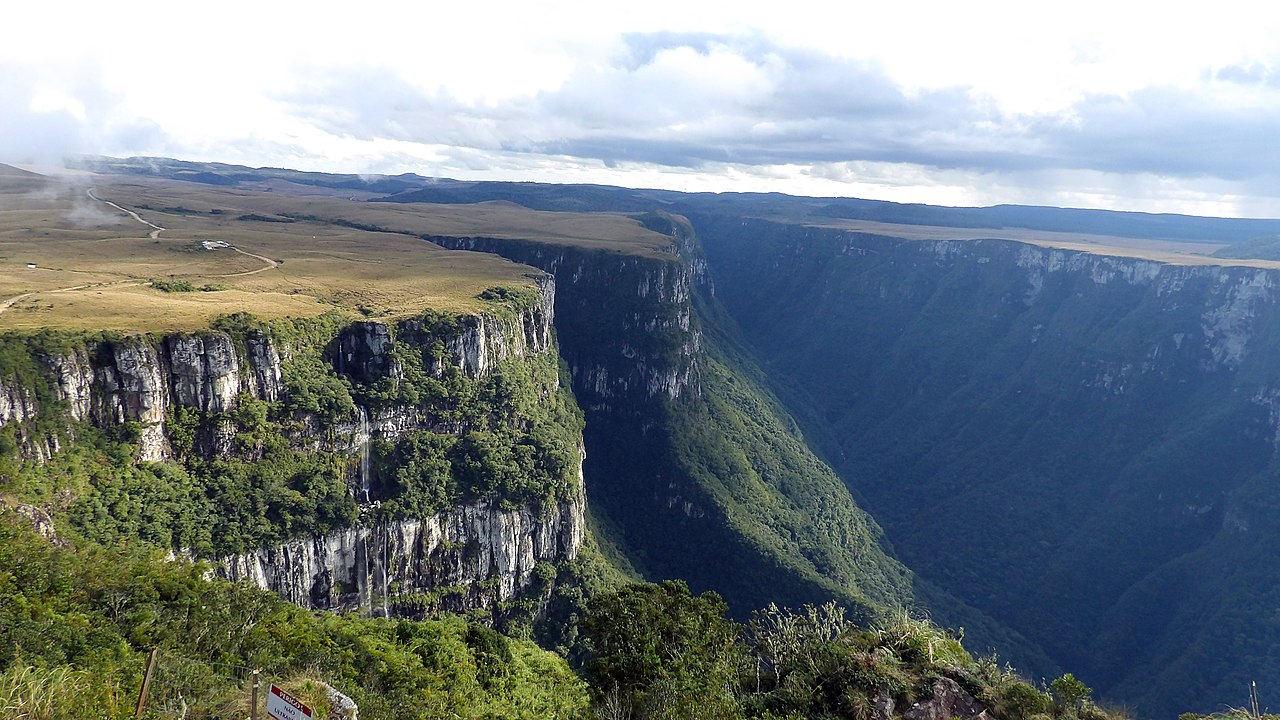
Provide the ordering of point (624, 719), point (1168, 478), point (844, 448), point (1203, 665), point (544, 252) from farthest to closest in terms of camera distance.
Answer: point (844, 448) < point (544, 252) < point (1168, 478) < point (1203, 665) < point (624, 719)

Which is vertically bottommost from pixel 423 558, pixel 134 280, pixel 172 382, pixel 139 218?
pixel 423 558

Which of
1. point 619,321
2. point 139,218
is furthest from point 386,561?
point 139,218

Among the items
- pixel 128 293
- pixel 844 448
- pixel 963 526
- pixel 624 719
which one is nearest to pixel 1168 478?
pixel 963 526

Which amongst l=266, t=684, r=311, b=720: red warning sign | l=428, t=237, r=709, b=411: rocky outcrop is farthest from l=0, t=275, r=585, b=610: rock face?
l=428, t=237, r=709, b=411: rocky outcrop

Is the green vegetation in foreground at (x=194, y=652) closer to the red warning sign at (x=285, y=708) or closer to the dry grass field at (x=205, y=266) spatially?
the red warning sign at (x=285, y=708)

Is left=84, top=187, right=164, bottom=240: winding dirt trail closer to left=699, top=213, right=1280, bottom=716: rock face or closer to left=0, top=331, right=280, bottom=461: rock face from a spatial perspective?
left=0, top=331, right=280, bottom=461: rock face

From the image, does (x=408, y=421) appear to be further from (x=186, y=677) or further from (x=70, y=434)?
(x=186, y=677)

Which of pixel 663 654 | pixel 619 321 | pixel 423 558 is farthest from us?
pixel 619 321

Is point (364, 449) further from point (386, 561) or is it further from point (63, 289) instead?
point (63, 289)
